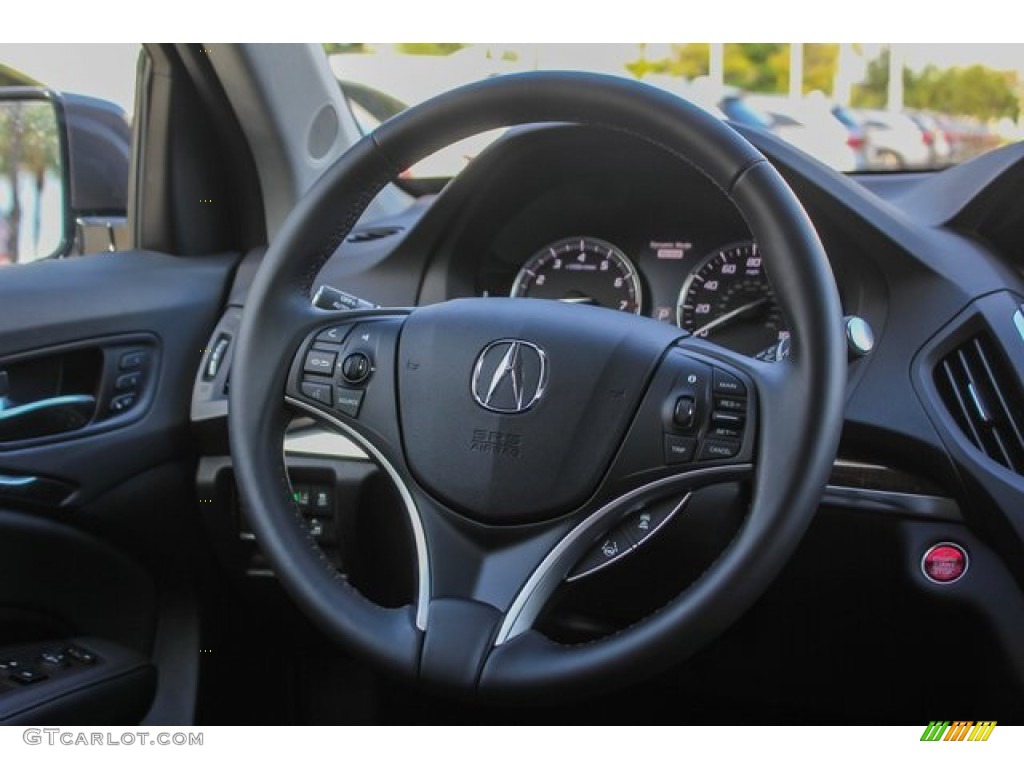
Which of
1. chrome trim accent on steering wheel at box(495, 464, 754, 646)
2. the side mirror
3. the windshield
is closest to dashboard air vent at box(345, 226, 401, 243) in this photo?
the windshield

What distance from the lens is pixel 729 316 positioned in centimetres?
186

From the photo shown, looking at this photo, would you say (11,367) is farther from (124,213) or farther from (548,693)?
(548,693)

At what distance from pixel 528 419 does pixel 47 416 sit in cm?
93

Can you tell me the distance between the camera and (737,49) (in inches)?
89.6

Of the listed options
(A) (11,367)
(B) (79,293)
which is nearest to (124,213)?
(B) (79,293)

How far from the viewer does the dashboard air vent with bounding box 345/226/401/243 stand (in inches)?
83.8

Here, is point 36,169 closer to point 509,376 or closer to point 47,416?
point 47,416

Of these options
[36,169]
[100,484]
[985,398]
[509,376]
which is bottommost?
[100,484]

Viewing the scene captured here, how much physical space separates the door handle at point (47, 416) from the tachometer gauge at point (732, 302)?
98cm

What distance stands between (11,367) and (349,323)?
0.67 metres

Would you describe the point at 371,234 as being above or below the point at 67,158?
A: below

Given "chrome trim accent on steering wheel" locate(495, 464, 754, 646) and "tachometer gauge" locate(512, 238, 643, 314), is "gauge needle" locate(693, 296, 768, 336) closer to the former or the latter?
"tachometer gauge" locate(512, 238, 643, 314)

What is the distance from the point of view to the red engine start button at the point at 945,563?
1604mm

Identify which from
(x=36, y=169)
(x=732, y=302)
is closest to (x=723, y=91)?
(x=732, y=302)
